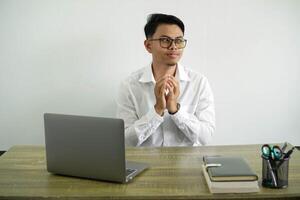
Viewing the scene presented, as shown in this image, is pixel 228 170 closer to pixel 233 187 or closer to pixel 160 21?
pixel 233 187

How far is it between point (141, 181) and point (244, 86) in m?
1.45

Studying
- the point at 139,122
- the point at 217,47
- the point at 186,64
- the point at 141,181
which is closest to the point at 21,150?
the point at 139,122

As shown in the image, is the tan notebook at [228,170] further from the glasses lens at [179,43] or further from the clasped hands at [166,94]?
the glasses lens at [179,43]

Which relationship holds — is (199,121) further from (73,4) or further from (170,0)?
(73,4)

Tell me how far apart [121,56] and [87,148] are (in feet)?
4.09

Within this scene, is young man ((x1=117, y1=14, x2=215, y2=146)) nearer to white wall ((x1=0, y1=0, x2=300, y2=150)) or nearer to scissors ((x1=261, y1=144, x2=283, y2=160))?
white wall ((x1=0, y1=0, x2=300, y2=150))

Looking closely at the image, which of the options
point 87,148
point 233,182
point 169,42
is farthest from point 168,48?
point 233,182

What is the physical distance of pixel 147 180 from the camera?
4.48ft

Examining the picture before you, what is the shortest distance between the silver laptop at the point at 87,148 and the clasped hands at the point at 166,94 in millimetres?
537

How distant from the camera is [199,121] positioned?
208 cm

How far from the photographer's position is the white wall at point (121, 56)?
8.03 ft

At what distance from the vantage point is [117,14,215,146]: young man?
1.95 m

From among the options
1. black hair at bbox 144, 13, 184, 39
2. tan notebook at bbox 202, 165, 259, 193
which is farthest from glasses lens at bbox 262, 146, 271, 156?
black hair at bbox 144, 13, 184, 39

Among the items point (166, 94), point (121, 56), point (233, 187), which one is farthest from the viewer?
point (121, 56)
